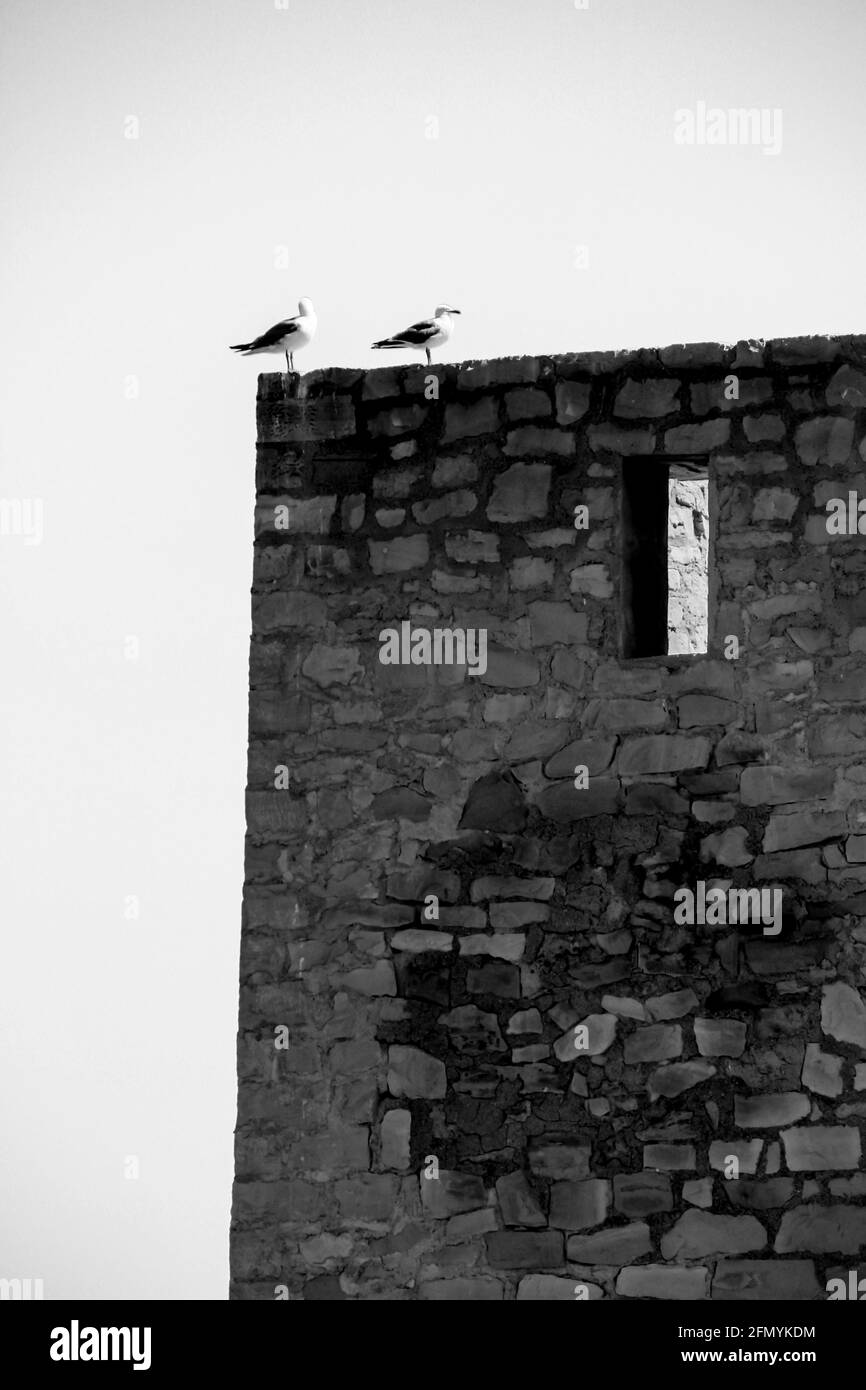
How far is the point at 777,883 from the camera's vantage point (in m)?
6.27

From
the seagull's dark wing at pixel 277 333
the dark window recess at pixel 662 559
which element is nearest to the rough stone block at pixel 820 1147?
the dark window recess at pixel 662 559

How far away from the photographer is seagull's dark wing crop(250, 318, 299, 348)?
7.08 meters

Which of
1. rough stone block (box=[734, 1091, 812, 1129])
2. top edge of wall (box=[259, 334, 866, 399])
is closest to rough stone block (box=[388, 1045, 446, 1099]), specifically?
rough stone block (box=[734, 1091, 812, 1129])

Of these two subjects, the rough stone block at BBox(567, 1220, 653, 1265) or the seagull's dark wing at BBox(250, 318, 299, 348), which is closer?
the rough stone block at BBox(567, 1220, 653, 1265)

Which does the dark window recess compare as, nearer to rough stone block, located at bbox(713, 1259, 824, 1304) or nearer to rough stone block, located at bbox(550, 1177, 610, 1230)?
rough stone block, located at bbox(550, 1177, 610, 1230)

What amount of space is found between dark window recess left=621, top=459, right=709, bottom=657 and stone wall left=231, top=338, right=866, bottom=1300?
0.10 m

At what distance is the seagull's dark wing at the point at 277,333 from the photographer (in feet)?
23.2

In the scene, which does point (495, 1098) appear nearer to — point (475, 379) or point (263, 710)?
point (263, 710)

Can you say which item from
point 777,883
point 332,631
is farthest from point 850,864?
point 332,631

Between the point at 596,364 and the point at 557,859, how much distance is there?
5.32ft

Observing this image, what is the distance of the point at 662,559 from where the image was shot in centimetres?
692

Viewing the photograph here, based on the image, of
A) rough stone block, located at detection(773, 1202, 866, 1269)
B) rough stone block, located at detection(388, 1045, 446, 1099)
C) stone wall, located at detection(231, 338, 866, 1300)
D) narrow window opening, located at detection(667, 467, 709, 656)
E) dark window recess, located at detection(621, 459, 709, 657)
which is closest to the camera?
rough stone block, located at detection(773, 1202, 866, 1269)

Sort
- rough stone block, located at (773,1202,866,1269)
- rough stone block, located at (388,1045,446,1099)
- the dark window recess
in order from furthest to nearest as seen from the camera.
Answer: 1. the dark window recess
2. rough stone block, located at (388,1045,446,1099)
3. rough stone block, located at (773,1202,866,1269)

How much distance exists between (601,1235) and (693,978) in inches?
33.0
